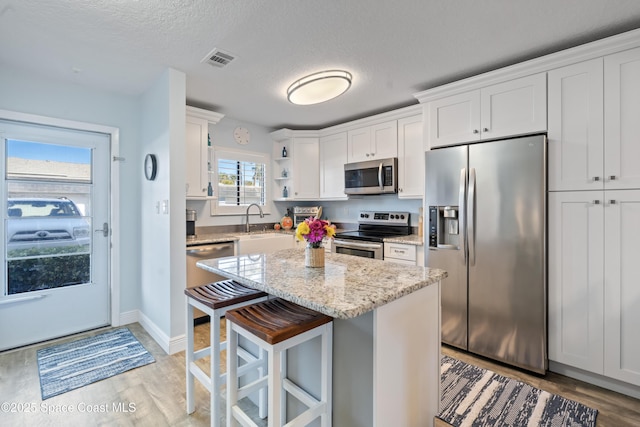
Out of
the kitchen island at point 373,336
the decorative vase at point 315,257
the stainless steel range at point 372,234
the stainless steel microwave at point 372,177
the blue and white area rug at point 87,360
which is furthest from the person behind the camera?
the stainless steel microwave at point 372,177

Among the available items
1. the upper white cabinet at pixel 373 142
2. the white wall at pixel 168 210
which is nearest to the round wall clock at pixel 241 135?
the white wall at pixel 168 210

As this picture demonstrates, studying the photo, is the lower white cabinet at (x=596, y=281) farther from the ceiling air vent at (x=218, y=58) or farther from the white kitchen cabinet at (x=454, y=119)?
the ceiling air vent at (x=218, y=58)

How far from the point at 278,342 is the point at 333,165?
129 inches

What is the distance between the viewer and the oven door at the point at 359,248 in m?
3.29

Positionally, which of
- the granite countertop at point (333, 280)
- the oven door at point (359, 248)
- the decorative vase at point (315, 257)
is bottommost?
the oven door at point (359, 248)

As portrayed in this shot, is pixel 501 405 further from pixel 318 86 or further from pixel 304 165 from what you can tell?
pixel 304 165

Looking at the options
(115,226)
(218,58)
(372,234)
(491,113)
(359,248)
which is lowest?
(359,248)

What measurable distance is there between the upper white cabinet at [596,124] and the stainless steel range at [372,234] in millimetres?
1682

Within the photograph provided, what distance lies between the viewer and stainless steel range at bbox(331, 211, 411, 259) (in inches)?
132

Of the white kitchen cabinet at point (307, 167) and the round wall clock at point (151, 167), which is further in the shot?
the white kitchen cabinet at point (307, 167)

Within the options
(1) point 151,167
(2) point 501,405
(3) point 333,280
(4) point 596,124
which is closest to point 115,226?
(1) point 151,167

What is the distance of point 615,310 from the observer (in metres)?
2.02

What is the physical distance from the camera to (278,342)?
123 centimetres

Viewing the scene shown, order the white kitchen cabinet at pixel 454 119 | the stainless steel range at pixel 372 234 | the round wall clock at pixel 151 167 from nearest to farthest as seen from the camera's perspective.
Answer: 1. the white kitchen cabinet at pixel 454 119
2. the round wall clock at pixel 151 167
3. the stainless steel range at pixel 372 234
